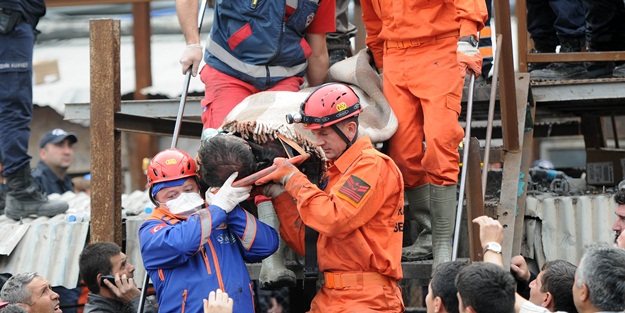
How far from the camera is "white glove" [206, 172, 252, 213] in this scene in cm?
594

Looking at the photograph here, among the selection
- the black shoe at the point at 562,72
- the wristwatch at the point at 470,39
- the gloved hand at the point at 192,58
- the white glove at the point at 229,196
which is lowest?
the white glove at the point at 229,196

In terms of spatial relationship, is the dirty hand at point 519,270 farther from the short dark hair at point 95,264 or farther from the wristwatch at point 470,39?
the short dark hair at point 95,264

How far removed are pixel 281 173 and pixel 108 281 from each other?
177cm

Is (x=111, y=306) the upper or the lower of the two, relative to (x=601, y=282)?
lower

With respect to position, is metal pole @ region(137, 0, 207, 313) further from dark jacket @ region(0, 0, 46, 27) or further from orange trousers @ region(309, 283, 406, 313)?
dark jacket @ region(0, 0, 46, 27)

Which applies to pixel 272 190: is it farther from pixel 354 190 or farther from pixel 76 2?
pixel 76 2

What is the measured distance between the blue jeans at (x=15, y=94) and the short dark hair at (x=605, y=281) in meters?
5.41

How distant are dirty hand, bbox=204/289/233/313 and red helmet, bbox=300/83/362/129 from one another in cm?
116

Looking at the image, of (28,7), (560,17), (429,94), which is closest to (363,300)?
(429,94)

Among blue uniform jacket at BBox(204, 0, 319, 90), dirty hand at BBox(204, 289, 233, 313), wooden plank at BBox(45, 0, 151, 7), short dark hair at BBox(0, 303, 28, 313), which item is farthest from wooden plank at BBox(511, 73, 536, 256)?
wooden plank at BBox(45, 0, 151, 7)

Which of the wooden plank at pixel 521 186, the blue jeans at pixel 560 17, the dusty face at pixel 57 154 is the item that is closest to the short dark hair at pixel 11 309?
the wooden plank at pixel 521 186

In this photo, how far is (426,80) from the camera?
6980mm

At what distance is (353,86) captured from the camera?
7.38 meters

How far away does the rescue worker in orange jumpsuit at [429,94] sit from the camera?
6863 mm
